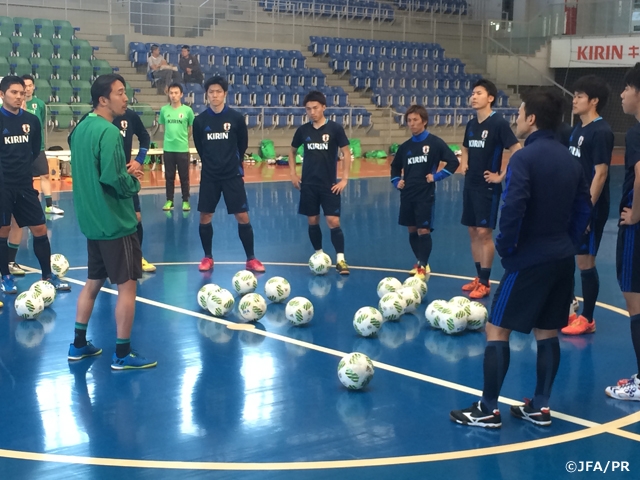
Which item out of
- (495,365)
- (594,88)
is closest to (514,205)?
(495,365)

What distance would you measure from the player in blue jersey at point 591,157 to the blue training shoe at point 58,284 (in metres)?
5.28

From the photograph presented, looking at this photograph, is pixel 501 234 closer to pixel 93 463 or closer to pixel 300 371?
pixel 300 371

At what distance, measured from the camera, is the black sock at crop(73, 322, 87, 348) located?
659 cm

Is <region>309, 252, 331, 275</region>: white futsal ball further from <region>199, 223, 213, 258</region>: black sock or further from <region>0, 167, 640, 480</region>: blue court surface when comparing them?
<region>199, 223, 213, 258</region>: black sock

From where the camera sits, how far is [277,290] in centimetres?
846

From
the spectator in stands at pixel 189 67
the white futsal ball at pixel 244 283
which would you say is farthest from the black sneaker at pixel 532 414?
the spectator in stands at pixel 189 67

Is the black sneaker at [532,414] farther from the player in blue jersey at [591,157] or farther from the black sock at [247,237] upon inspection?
the black sock at [247,237]

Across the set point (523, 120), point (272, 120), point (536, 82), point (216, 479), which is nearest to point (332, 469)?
point (216, 479)

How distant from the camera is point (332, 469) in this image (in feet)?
15.1

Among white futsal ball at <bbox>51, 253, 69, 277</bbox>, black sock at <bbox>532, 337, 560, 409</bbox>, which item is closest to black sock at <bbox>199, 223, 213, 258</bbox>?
white futsal ball at <bbox>51, 253, 69, 277</bbox>

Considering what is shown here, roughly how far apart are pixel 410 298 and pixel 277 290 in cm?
140

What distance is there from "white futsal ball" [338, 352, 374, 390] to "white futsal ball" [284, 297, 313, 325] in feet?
5.52

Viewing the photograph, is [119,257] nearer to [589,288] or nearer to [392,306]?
[392,306]

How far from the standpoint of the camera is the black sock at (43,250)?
8.73 metres
